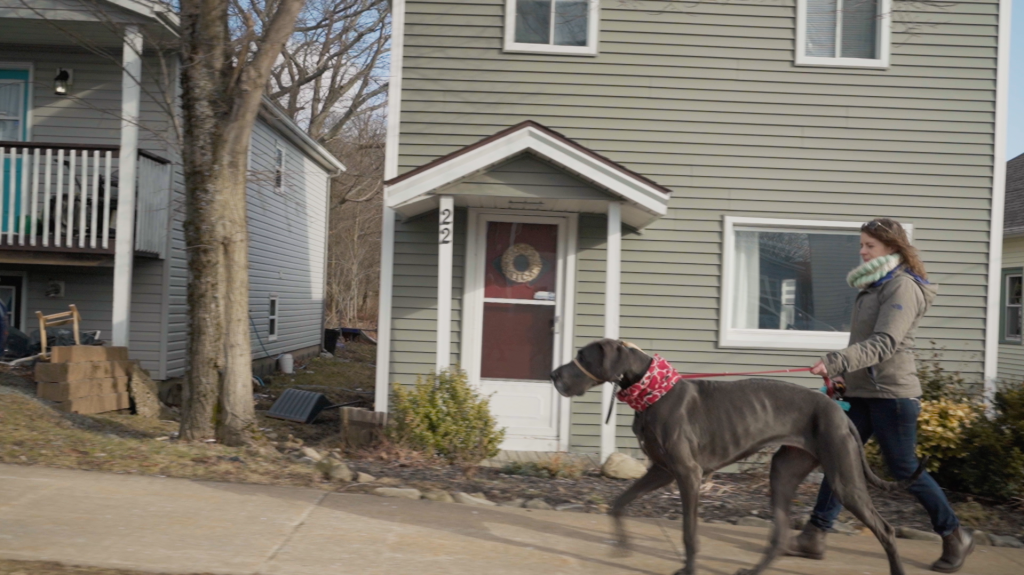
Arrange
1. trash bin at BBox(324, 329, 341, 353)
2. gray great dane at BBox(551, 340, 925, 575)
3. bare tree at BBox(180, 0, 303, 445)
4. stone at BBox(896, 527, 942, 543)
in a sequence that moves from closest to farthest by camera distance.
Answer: gray great dane at BBox(551, 340, 925, 575)
stone at BBox(896, 527, 942, 543)
bare tree at BBox(180, 0, 303, 445)
trash bin at BBox(324, 329, 341, 353)

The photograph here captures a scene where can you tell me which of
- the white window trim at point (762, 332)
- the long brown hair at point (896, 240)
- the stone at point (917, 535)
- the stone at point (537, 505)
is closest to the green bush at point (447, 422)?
the stone at point (537, 505)

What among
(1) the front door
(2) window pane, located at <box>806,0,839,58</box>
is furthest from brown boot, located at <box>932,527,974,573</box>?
(2) window pane, located at <box>806,0,839,58</box>

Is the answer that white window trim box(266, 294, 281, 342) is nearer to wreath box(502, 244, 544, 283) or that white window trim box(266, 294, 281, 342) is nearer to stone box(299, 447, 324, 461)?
wreath box(502, 244, 544, 283)

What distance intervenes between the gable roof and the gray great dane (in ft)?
38.9

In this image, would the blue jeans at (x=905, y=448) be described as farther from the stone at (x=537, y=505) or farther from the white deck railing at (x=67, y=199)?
the white deck railing at (x=67, y=199)

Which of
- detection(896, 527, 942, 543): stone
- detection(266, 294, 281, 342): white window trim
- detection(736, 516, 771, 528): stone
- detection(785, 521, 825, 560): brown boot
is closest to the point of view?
detection(785, 521, 825, 560): brown boot

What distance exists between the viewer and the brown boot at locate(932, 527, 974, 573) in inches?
184

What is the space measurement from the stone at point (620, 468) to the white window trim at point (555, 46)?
4384mm

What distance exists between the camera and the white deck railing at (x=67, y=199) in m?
10.8

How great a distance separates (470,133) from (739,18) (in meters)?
3.21

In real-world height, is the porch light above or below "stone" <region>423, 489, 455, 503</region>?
above

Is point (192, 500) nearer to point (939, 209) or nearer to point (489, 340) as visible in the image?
point (489, 340)

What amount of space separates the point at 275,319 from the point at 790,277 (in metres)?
11.1

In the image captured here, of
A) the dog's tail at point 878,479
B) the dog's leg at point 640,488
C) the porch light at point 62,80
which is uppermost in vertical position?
the porch light at point 62,80
